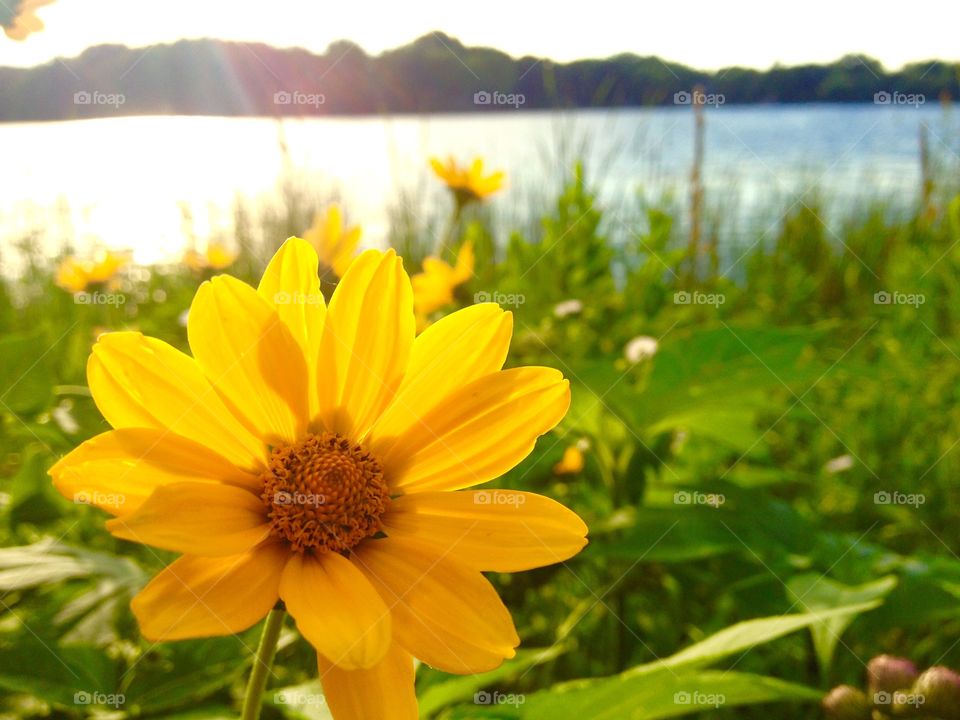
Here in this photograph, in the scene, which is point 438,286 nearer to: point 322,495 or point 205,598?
point 322,495

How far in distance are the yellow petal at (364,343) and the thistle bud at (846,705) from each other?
0.64 metres

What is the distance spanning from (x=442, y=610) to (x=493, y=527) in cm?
8

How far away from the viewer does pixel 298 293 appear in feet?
2.38

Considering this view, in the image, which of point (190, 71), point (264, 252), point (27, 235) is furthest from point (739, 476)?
point (27, 235)

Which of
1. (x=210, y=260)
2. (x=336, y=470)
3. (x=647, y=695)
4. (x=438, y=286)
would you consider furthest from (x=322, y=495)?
(x=210, y=260)

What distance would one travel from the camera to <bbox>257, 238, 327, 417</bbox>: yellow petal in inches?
28.4

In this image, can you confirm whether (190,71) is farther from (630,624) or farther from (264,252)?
(630,624)

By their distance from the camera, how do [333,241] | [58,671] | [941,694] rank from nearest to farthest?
1. [58,671]
2. [941,694]
3. [333,241]

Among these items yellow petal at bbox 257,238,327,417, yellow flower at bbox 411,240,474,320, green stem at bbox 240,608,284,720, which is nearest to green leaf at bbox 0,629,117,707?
green stem at bbox 240,608,284,720

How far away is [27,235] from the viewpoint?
129 inches

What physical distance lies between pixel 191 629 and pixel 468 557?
8.2 inches

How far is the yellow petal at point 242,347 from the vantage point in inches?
26.8

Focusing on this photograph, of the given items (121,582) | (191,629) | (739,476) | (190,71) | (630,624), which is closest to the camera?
(191,629)

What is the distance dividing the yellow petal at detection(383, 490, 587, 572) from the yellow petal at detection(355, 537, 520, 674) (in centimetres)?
2
